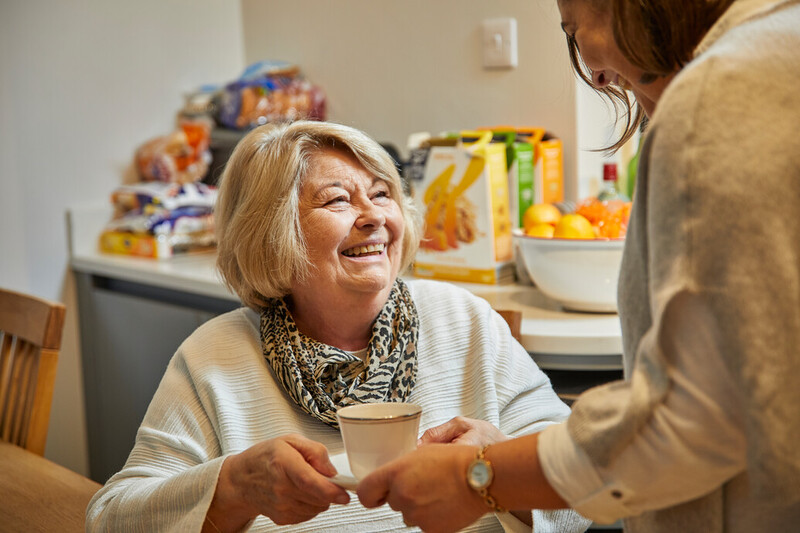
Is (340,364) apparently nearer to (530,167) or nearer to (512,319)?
(512,319)

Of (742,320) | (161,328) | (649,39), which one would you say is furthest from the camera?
(161,328)

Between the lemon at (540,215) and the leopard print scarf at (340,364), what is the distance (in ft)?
1.81

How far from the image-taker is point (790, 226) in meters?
0.65

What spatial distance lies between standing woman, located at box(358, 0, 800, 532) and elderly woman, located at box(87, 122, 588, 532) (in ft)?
1.55

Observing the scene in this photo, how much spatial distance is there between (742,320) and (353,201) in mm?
858

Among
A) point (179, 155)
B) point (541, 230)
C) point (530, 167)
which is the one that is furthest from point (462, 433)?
point (179, 155)

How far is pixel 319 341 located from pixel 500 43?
1.10m

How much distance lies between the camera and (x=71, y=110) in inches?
112

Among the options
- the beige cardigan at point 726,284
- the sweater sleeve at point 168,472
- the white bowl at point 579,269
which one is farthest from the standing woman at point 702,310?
the white bowl at point 579,269

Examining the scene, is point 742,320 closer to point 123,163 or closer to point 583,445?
point 583,445

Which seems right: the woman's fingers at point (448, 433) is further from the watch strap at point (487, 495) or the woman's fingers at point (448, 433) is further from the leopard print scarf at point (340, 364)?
the watch strap at point (487, 495)

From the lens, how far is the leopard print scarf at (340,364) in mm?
1307

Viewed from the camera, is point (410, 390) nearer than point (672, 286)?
No

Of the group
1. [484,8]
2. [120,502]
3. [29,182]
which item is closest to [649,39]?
[120,502]
